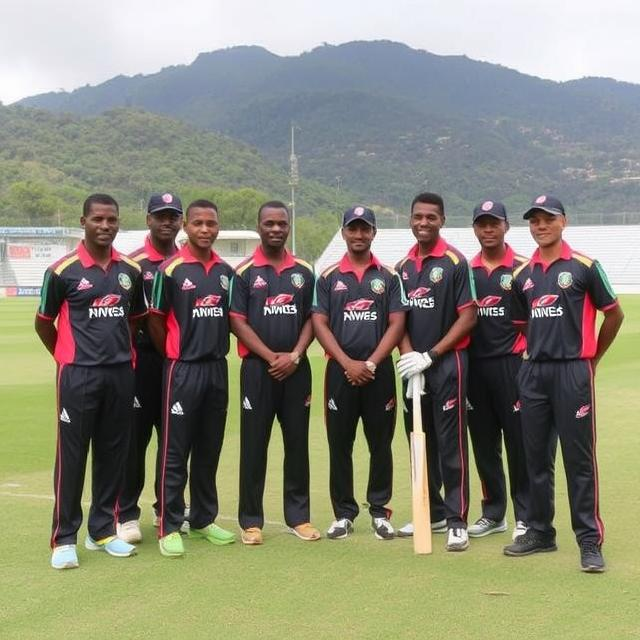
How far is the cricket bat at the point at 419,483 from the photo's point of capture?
5629mm

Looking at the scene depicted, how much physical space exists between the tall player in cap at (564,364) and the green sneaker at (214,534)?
1.73m

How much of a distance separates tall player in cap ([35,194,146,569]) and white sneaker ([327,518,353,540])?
1250 mm

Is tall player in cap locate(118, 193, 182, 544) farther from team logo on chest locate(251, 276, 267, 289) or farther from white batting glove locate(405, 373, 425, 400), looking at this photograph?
white batting glove locate(405, 373, 425, 400)

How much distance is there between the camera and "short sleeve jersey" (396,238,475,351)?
236 inches

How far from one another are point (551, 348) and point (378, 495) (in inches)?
62.4

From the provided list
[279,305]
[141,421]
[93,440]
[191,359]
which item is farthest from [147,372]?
[279,305]

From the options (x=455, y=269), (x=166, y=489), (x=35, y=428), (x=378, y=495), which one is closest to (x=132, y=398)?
(x=166, y=489)

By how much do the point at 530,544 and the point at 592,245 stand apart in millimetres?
51077

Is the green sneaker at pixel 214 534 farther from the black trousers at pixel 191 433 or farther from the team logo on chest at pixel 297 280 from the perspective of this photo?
the team logo on chest at pixel 297 280

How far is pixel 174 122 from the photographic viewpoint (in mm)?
123125

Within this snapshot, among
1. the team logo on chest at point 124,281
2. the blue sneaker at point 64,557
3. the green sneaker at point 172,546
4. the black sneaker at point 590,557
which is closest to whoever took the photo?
the black sneaker at point 590,557

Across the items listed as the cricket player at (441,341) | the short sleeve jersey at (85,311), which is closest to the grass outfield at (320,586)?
the cricket player at (441,341)

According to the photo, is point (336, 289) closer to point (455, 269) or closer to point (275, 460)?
point (455, 269)

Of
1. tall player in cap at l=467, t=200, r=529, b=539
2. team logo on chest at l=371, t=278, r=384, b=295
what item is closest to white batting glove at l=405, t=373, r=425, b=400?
tall player in cap at l=467, t=200, r=529, b=539
